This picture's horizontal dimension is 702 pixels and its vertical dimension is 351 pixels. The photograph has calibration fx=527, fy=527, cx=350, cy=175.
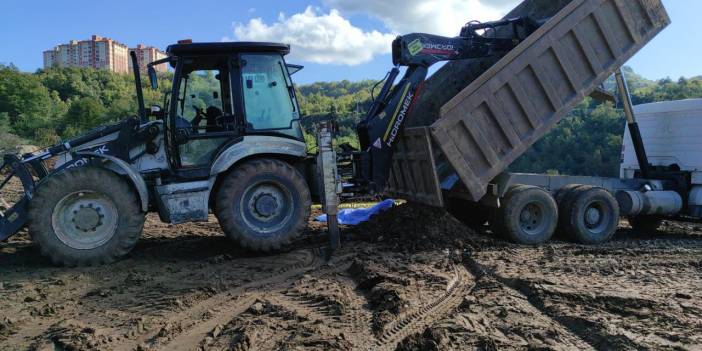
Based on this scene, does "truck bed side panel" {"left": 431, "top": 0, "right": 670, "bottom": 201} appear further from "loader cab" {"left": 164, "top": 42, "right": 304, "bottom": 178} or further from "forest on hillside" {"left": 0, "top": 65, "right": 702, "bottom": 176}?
"forest on hillside" {"left": 0, "top": 65, "right": 702, "bottom": 176}

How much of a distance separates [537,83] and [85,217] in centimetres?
582

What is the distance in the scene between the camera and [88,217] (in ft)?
19.1

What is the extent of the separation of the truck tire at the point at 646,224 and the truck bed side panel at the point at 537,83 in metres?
3.17

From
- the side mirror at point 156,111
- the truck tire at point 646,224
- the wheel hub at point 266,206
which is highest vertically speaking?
the side mirror at point 156,111

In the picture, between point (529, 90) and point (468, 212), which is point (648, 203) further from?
point (529, 90)

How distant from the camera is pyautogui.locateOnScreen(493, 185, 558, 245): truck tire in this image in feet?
23.6

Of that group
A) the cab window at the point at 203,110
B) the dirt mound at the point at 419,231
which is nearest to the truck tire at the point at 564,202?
the dirt mound at the point at 419,231

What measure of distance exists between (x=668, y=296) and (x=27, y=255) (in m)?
6.98

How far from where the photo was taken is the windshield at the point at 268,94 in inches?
255

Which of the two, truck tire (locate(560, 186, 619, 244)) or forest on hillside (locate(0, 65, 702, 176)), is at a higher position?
forest on hillside (locate(0, 65, 702, 176))

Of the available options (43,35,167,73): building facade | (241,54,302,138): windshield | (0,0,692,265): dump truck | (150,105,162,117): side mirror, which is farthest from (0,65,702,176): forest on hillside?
(241,54,302,138): windshield

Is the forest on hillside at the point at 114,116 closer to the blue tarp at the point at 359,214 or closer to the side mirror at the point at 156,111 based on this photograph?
the blue tarp at the point at 359,214

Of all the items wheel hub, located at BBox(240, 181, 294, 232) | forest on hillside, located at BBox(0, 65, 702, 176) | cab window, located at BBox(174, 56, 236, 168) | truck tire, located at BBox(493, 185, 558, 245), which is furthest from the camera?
forest on hillside, located at BBox(0, 65, 702, 176)

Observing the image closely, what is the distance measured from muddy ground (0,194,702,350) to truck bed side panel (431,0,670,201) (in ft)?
3.82
